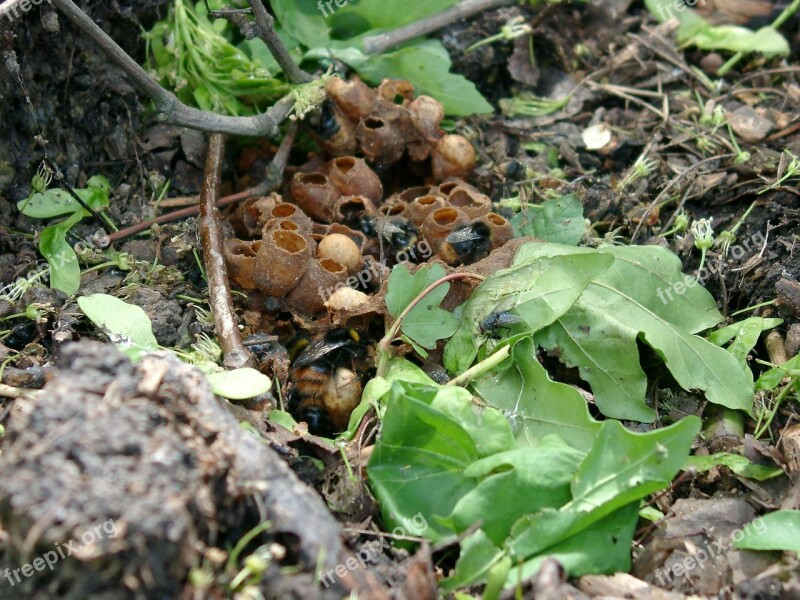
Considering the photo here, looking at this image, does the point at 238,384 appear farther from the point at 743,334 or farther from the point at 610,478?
the point at 743,334

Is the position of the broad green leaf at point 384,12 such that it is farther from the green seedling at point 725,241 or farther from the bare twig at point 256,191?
the green seedling at point 725,241

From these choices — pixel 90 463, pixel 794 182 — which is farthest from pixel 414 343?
pixel 794 182

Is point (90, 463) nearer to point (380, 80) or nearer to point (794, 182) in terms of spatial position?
point (380, 80)

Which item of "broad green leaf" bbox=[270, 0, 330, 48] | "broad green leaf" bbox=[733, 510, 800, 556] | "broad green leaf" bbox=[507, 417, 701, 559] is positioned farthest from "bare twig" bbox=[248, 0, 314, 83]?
"broad green leaf" bbox=[733, 510, 800, 556]

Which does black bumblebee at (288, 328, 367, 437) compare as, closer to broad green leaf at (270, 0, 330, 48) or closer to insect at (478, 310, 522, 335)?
insect at (478, 310, 522, 335)

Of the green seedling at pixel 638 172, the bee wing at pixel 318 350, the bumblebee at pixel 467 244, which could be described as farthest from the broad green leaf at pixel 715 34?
the bee wing at pixel 318 350

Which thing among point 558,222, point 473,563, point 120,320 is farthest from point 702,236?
point 120,320
